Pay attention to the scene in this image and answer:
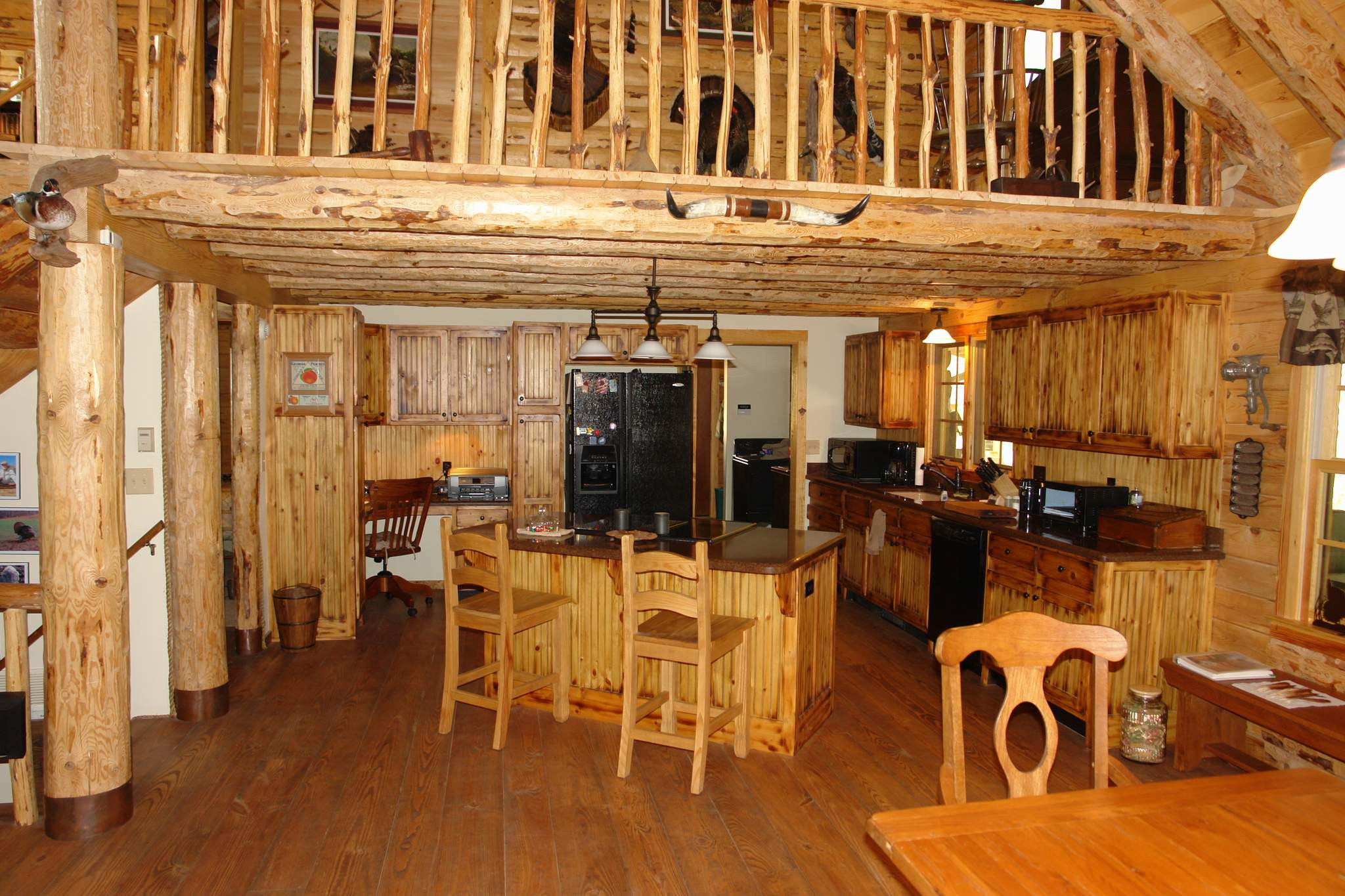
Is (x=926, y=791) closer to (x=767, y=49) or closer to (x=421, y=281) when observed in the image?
(x=767, y=49)

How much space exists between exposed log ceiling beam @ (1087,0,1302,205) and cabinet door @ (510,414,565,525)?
4362 millimetres

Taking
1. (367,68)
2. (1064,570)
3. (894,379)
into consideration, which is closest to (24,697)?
(1064,570)

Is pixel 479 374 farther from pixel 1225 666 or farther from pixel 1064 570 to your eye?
pixel 1225 666

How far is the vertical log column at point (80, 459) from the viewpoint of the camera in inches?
117

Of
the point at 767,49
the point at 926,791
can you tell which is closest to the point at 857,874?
the point at 926,791

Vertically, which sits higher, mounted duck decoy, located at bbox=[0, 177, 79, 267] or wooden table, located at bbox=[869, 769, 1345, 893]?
mounted duck decoy, located at bbox=[0, 177, 79, 267]

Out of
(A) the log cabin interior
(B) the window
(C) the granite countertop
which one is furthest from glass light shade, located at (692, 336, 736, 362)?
(B) the window

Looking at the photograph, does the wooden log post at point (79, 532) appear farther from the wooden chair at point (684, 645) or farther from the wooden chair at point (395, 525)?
the wooden chair at point (395, 525)

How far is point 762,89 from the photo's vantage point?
3.42 meters

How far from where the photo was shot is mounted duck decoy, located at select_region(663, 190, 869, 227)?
3393 millimetres

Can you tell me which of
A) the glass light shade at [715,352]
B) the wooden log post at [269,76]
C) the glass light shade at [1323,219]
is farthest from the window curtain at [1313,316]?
the wooden log post at [269,76]

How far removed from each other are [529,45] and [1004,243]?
149 inches

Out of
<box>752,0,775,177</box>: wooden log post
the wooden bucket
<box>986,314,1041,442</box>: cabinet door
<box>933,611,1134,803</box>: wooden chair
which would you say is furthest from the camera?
the wooden bucket

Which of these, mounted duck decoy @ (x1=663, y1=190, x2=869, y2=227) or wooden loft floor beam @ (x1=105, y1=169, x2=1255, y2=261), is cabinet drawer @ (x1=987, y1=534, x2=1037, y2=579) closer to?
wooden loft floor beam @ (x1=105, y1=169, x2=1255, y2=261)
